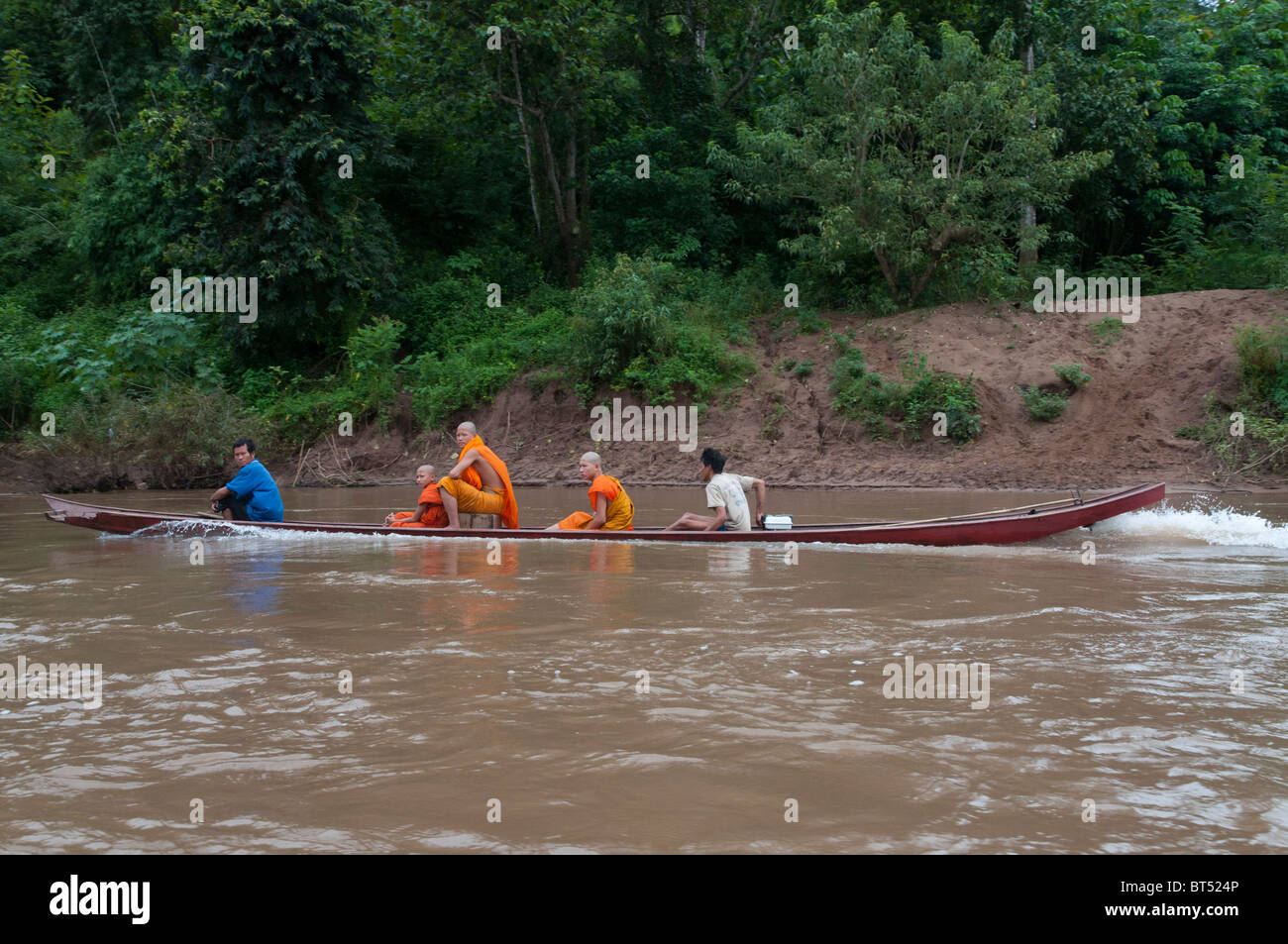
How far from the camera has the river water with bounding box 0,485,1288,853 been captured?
3.40m

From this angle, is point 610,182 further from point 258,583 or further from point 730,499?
point 258,583

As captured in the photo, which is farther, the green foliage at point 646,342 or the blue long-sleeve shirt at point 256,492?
the green foliage at point 646,342

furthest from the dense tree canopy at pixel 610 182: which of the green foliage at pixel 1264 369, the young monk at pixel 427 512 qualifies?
the young monk at pixel 427 512

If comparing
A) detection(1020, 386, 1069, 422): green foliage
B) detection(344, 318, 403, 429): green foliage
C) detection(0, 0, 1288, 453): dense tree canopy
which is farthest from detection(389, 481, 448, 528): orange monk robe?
detection(1020, 386, 1069, 422): green foliage

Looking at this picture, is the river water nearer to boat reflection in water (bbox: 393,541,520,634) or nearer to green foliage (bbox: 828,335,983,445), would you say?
boat reflection in water (bbox: 393,541,520,634)

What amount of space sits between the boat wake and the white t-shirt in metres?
3.66

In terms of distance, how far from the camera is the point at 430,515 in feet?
34.2

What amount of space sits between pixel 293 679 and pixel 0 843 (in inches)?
71.7

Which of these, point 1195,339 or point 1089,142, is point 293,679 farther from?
point 1089,142

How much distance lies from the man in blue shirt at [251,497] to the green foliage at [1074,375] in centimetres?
1202

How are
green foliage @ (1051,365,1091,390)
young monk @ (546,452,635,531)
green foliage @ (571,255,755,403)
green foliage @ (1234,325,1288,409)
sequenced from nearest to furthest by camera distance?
young monk @ (546,452,635,531) → green foliage @ (1234,325,1288,409) → green foliage @ (1051,365,1091,390) → green foliage @ (571,255,755,403)

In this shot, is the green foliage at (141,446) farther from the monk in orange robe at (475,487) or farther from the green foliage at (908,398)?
the green foliage at (908,398)

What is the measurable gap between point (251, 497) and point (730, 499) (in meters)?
5.23

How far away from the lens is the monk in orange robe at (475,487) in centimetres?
1006
